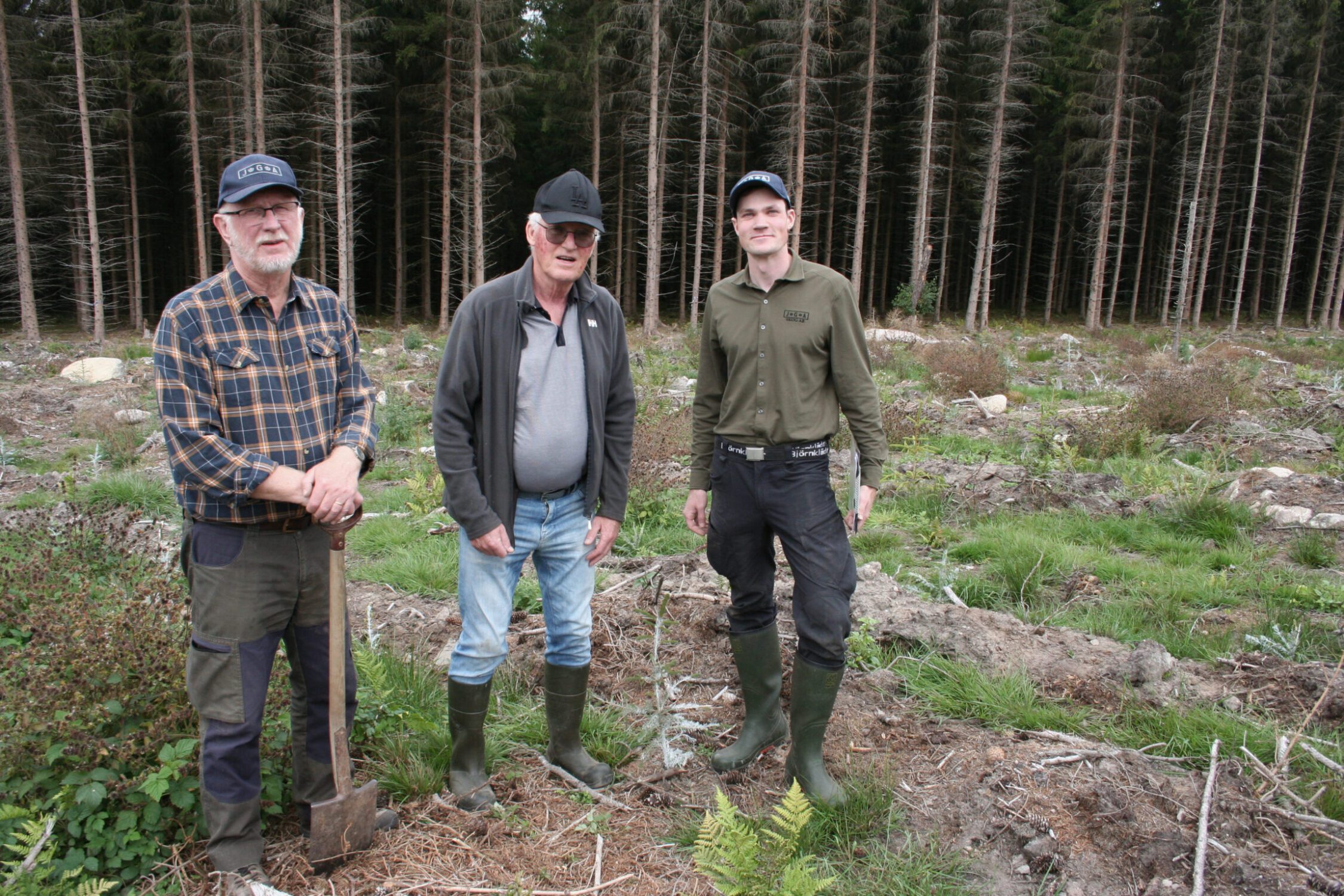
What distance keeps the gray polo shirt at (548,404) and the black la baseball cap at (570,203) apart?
0.35m

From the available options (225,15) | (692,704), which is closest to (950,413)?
(692,704)

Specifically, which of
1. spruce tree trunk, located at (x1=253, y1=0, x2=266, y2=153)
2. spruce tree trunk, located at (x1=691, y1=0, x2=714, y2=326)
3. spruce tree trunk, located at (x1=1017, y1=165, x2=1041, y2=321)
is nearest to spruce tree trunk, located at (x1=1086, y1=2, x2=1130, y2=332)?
spruce tree trunk, located at (x1=1017, y1=165, x2=1041, y2=321)

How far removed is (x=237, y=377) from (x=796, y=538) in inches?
82.3

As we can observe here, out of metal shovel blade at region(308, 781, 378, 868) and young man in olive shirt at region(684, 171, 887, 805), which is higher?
young man in olive shirt at region(684, 171, 887, 805)

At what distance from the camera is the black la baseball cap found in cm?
290

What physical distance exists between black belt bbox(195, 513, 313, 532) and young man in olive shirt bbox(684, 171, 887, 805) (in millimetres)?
1601

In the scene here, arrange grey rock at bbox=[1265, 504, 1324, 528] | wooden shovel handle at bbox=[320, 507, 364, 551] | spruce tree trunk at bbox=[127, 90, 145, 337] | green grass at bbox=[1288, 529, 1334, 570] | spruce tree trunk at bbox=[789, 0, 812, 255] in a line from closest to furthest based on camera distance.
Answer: wooden shovel handle at bbox=[320, 507, 364, 551] < green grass at bbox=[1288, 529, 1334, 570] < grey rock at bbox=[1265, 504, 1324, 528] < spruce tree trunk at bbox=[127, 90, 145, 337] < spruce tree trunk at bbox=[789, 0, 812, 255]

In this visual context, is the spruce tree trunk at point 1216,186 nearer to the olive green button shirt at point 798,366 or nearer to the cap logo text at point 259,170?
the olive green button shirt at point 798,366

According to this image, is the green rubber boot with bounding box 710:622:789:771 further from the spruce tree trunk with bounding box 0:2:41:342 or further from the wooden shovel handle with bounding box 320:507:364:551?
the spruce tree trunk with bounding box 0:2:41:342

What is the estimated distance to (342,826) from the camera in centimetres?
274

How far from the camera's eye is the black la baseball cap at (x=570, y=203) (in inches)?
114

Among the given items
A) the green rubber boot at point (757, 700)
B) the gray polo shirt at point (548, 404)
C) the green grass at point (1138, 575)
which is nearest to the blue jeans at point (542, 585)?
the gray polo shirt at point (548, 404)

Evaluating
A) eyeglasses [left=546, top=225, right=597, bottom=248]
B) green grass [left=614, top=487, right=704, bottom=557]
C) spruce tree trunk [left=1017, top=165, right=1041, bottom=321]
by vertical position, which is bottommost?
green grass [left=614, top=487, right=704, bottom=557]

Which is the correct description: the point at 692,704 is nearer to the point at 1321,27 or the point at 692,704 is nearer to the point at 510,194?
the point at 510,194
